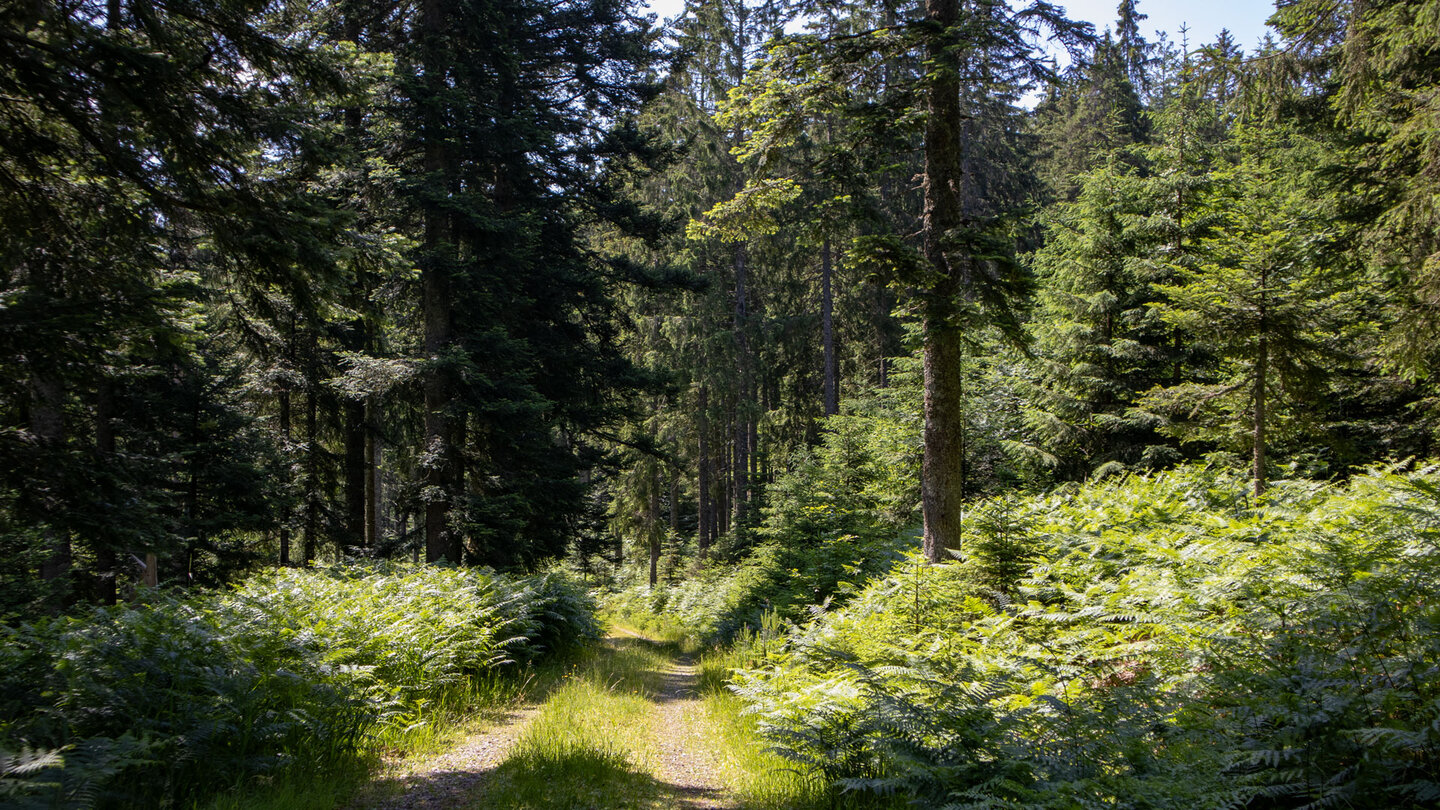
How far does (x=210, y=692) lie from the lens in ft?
15.9

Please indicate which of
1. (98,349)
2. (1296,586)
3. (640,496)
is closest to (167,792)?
(98,349)

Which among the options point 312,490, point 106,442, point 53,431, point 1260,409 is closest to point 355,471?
point 312,490

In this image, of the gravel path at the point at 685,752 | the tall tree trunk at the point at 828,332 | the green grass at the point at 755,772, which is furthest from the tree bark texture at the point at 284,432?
the tall tree trunk at the point at 828,332

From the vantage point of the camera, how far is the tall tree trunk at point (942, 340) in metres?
8.05

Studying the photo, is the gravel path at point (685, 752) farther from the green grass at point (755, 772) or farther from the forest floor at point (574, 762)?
the green grass at point (755, 772)

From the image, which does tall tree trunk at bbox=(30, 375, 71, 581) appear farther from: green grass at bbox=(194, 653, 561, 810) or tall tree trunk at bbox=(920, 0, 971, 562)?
tall tree trunk at bbox=(920, 0, 971, 562)

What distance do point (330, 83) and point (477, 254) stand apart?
8019 millimetres

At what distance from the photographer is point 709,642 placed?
14.4m

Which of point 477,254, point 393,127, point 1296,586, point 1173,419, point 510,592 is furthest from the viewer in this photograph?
point 477,254

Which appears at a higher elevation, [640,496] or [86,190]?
[86,190]

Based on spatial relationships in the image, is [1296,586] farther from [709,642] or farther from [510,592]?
[709,642]

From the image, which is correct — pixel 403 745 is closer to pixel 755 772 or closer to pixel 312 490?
pixel 755 772

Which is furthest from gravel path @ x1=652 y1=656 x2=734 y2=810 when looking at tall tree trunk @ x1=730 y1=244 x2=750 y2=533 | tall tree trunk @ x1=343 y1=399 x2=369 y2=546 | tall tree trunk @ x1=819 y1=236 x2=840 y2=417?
tall tree trunk @ x1=730 y1=244 x2=750 y2=533

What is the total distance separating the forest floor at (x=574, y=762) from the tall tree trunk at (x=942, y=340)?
151 inches
